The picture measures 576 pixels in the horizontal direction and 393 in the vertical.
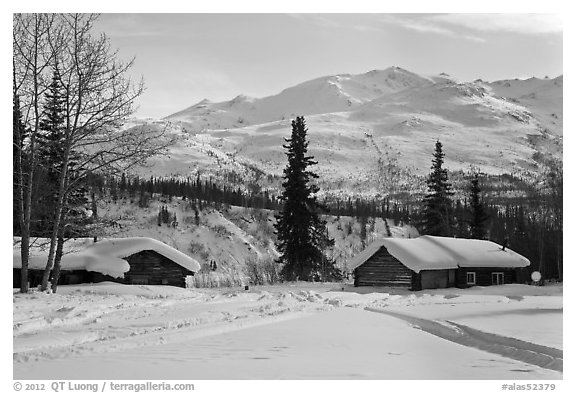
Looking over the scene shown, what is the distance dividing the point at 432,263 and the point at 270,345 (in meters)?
29.8

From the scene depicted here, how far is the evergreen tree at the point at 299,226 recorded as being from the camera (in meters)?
44.4

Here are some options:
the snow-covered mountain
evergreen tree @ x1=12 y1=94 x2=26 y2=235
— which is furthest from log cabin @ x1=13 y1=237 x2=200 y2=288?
evergreen tree @ x1=12 y1=94 x2=26 y2=235

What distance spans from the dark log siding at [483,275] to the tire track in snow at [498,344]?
27.9m

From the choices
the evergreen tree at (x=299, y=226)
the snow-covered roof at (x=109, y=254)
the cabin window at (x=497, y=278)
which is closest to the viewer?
the snow-covered roof at (x=109, y=254)

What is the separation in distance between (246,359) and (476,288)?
33875mm

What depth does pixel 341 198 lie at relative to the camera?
3450 inches

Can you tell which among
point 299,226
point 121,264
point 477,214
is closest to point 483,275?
point 477,214

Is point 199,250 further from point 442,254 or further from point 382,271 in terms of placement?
point 442,254

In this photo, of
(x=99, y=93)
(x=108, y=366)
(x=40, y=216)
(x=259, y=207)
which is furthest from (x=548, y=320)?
(x=259, y=207)

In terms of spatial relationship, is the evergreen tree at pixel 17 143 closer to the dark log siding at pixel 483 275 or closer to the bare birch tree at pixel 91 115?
the bare birch tree at pixel 91 115

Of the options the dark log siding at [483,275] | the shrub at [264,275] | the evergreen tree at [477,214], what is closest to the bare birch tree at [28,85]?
the shrub at [264,275]

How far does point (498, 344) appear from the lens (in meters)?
11.9

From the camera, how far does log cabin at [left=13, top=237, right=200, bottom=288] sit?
3434 centimetres
